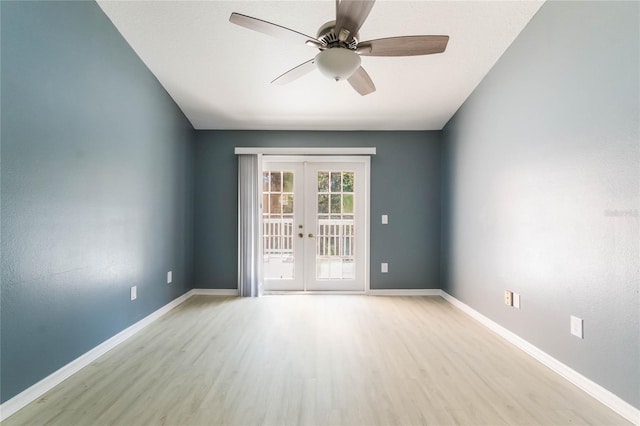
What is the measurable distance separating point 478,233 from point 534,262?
83 cm

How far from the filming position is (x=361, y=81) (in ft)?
7.29

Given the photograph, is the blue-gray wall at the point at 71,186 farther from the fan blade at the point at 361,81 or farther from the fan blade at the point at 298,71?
the fan blade at the point at 361,81

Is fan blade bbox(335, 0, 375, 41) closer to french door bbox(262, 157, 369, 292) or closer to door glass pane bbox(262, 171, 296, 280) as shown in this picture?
french door bbox(262, 157, 369, 292)

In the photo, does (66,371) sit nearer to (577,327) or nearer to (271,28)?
(271,28)

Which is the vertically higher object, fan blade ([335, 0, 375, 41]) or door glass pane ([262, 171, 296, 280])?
fan blade ([335, 0, 375, 41])

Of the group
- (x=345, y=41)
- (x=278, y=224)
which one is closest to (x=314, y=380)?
(x=345, y=41)

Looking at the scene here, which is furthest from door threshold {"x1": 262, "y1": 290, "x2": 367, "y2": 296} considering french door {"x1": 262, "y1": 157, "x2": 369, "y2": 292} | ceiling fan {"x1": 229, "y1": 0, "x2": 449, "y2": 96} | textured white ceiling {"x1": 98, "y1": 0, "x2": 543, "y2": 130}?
ceiling fan {"x1": 229, "y1": 0, "x2": 449, "y2": 96}

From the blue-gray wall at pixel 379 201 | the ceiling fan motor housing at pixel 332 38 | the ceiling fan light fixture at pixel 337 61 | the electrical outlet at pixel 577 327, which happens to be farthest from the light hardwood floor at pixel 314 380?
the ceiling fan motor housing at pixel 332 38

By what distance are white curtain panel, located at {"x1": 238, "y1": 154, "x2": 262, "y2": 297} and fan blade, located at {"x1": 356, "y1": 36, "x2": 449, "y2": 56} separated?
8.17 ft

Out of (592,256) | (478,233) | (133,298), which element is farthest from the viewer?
(478,233)

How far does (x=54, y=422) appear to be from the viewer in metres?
1.61

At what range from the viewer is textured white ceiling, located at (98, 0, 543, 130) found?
2.33 m

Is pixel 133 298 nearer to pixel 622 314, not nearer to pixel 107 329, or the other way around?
pixel 107 329

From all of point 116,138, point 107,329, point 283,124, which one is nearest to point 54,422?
point 107,329
